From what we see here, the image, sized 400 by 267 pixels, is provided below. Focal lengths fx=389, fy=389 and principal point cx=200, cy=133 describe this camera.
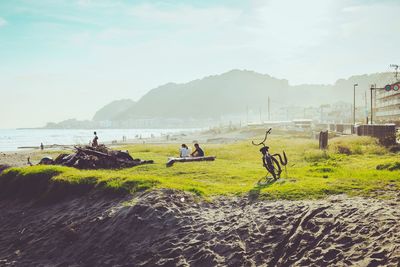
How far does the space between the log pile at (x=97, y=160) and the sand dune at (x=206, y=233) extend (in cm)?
636

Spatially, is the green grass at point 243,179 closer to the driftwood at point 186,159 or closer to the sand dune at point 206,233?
the driftwood at point 186,159

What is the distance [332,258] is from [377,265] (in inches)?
43.4

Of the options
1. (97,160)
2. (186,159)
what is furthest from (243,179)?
(97,160)

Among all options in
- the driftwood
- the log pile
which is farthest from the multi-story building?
the log pile

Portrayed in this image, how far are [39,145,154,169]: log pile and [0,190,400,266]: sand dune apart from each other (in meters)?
6.36

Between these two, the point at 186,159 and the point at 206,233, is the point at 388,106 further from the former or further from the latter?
the point at 206,233

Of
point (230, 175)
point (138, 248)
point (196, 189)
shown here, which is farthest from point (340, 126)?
point (138, 248)

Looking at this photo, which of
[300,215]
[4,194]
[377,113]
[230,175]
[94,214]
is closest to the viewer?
[300,215]

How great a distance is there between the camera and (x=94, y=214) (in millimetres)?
14945

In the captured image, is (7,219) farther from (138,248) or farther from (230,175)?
(230,175)

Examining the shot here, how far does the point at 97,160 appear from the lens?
2308 cm

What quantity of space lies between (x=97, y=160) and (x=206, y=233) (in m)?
12.9

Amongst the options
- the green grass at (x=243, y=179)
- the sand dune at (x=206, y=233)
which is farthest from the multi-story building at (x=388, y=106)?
the sand dune at (x=206, y=233)

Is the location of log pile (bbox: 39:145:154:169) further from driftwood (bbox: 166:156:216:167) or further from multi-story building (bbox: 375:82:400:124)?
multi-story building (bbox: 375:82:400:124)
